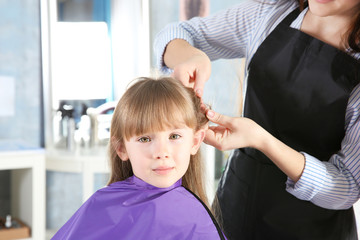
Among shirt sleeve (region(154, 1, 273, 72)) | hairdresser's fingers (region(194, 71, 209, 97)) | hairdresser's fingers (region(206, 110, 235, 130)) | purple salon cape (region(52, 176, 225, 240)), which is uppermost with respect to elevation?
shirt sleeve (region(154, 1, 273, 72))

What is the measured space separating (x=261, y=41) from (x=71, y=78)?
2312 millimetres

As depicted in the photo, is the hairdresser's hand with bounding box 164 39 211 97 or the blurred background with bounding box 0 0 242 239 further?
the blurred background with bounding box 0 0 242 239

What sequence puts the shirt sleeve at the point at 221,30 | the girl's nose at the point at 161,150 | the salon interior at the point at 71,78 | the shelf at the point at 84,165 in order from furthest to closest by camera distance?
the salon interior at the point at 71,78
the shelf at the point at 84,165
the shirt sleeve at the point at 221,30
the girl's nose at the point at 161,150

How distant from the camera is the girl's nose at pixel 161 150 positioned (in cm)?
112

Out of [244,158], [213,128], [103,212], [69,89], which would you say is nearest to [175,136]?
[213,128]

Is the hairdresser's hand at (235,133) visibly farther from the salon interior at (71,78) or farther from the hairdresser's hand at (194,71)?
the salon interior at (71,78)

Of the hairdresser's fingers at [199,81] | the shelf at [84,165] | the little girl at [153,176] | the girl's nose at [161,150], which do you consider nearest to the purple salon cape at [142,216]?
the little girl at [153,176]

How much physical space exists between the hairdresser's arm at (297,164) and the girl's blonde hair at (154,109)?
65 mm

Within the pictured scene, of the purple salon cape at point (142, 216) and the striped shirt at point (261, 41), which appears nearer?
the purple salon cape at point (142, 216)

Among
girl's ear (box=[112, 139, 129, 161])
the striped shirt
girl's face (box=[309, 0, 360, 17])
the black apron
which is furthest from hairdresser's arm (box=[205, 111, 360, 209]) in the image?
girl's face (box=[309, 0, 360, 17])

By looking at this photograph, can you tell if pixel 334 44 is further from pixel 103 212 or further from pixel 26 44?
pixel 26 44

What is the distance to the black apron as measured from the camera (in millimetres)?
1276

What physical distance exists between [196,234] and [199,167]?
29 centimetres

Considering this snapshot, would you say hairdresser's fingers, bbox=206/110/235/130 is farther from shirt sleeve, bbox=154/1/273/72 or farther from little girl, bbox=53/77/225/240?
shirt sleeve, bbox=154/1/273/72
